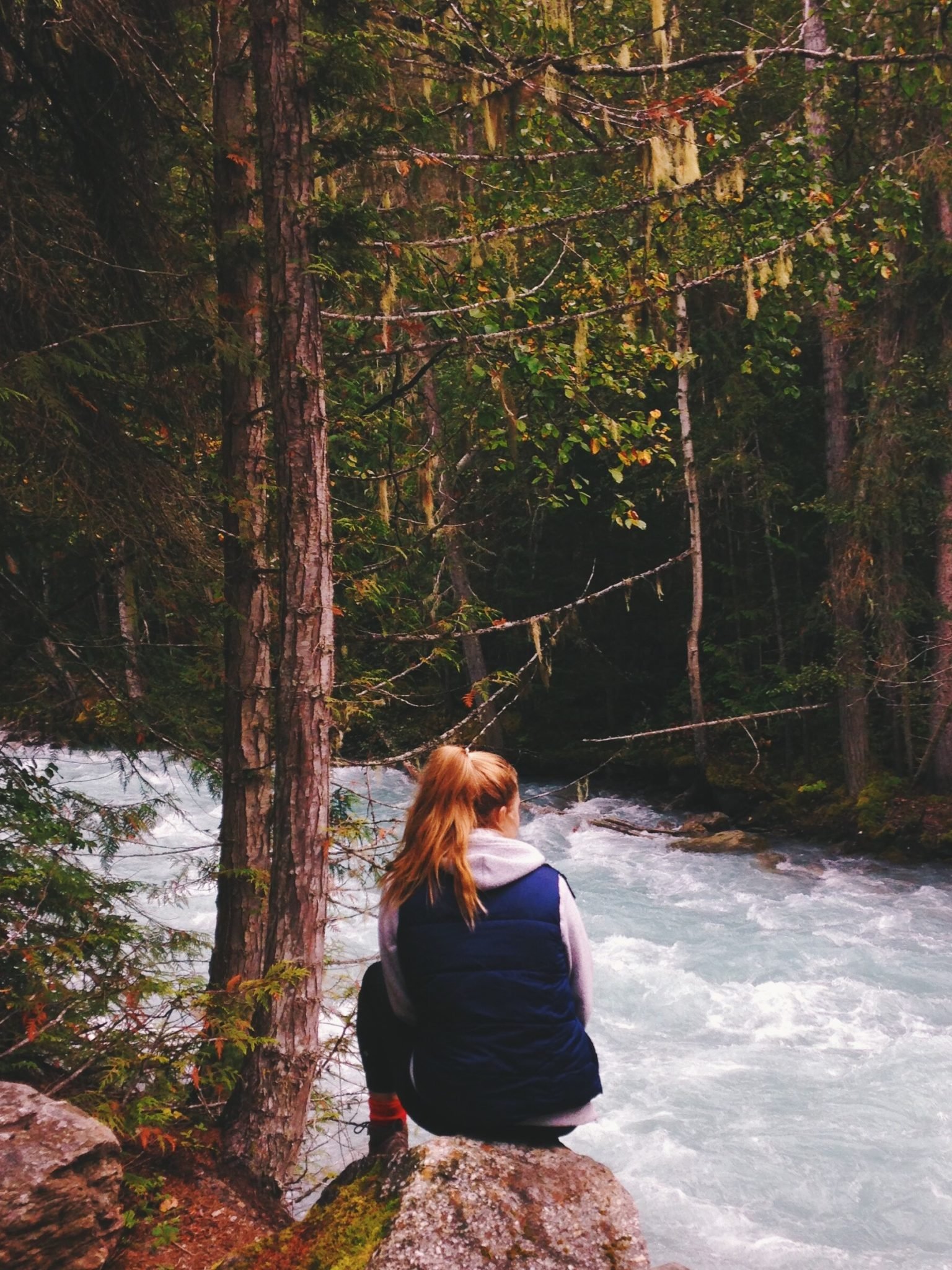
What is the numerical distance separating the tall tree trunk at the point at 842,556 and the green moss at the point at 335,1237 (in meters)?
12.1

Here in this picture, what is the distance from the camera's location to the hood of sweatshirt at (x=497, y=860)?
8.68ft

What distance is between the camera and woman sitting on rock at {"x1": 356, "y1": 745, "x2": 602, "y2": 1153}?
2613 mm

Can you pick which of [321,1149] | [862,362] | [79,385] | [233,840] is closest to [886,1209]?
[321,1149]

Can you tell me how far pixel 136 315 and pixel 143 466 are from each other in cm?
94

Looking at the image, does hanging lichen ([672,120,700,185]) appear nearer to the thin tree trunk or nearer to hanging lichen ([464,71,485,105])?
hanging lichen ([464,71,485,105])

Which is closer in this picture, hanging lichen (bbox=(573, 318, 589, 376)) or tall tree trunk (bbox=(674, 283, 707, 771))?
hanging lichen (bbox=(573, 318, 589, 376))

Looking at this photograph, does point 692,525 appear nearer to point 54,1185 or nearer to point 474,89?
point 474,89

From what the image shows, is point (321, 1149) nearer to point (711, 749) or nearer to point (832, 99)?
point (832, 99)

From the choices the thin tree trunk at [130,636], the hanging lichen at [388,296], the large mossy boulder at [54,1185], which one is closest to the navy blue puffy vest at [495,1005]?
the large mossy boulder at [54,1185]

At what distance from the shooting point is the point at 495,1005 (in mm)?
2604

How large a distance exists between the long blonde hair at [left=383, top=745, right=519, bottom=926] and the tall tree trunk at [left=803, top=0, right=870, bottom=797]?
1178cm

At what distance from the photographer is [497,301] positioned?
18.0ft

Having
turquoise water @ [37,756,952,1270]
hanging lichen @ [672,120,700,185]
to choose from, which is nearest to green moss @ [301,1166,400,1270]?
turquoise water @ [37,756,952,1270]

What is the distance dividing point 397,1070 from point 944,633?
1260 cm
